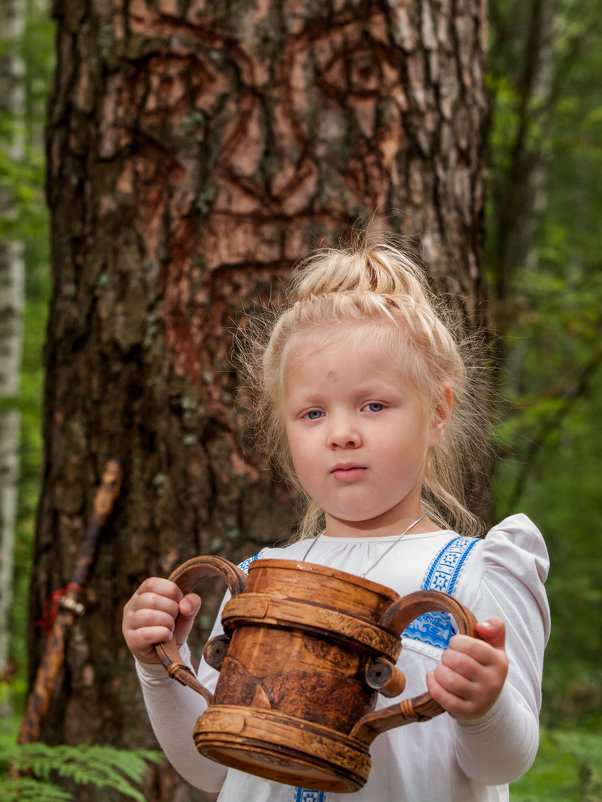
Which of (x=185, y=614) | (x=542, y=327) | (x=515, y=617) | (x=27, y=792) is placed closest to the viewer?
(x=515, y=617)

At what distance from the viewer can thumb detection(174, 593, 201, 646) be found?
5.64 ft

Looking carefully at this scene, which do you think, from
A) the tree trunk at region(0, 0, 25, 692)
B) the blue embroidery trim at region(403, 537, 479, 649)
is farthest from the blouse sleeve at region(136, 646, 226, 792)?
the tree trunk at region(0, 0, 25, 692)

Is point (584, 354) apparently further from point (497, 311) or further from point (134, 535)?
point (134, 535)

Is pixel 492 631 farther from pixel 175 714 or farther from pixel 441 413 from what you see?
pixel 175 714

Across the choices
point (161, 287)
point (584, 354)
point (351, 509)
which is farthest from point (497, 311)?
point (584, 354)

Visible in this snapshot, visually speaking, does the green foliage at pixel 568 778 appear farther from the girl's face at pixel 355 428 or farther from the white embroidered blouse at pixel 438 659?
the girl's face at pixel 355 428

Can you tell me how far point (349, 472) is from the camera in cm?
169

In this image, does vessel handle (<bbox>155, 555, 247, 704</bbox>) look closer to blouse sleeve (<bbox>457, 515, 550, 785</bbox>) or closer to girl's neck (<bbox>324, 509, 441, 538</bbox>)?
girl's neck (<bbox>324, 509, 441, 538</bbox>)

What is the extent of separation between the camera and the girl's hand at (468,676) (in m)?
1.34

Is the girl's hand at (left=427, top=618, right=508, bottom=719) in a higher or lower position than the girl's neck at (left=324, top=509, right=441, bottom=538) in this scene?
lower

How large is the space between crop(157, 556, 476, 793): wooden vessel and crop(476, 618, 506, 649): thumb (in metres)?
0.02

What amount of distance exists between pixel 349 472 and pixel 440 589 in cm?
28

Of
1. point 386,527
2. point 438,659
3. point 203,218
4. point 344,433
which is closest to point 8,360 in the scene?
point 203,218

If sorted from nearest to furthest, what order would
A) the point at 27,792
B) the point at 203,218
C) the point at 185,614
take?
1. the point at 185,614
2. the point at 27,792
3. the point at 203,218
